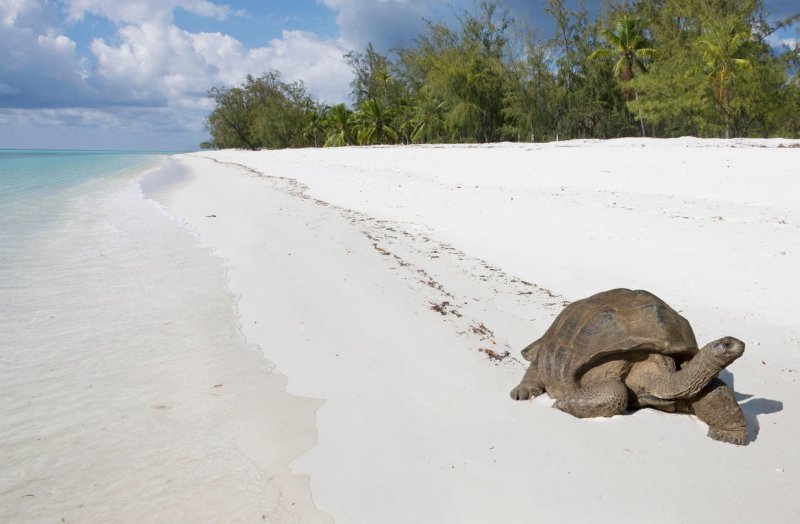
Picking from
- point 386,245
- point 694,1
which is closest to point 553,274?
point 386,245

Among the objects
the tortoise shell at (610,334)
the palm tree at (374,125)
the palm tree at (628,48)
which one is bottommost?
the tortoise shell at (610,334)

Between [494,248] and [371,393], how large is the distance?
17.0 feet

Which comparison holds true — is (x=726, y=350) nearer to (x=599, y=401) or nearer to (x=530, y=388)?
(x=599, y=401)

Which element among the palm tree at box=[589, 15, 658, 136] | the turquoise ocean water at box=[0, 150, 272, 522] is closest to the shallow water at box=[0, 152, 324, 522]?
the turquoise ocean water at box=[0, 150, 272, 522]

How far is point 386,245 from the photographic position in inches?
→ 357

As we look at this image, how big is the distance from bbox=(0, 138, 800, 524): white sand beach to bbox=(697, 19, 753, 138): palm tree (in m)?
20.0

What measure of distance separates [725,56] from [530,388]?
1154 inches

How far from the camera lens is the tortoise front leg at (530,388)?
12.7 ft

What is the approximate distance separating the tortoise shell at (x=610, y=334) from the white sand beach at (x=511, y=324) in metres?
0.34

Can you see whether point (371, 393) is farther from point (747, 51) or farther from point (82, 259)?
point (747, 51)

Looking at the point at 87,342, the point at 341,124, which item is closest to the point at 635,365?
the point at 87,342

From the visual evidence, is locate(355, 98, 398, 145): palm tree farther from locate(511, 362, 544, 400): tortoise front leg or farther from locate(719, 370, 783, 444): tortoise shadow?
locate(719, 370, 783, 444): tortoise shadow

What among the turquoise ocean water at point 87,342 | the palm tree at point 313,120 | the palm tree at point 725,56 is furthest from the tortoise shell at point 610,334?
the palm tree at point 313,120

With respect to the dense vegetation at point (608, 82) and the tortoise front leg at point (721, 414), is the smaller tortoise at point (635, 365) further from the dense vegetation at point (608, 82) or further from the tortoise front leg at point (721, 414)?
the dense vegetation at point (608, 82)
